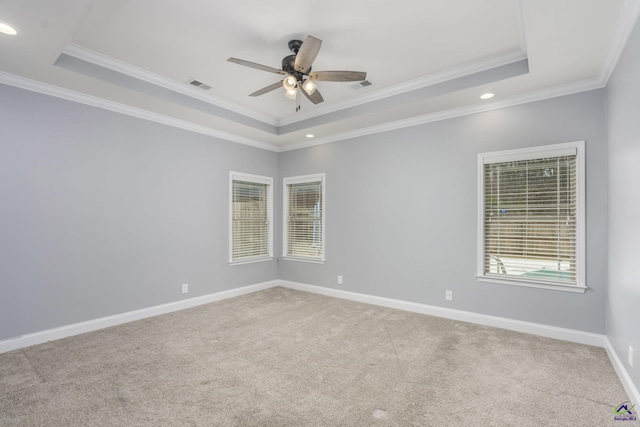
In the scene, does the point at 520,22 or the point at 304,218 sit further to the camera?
the point at 304,218

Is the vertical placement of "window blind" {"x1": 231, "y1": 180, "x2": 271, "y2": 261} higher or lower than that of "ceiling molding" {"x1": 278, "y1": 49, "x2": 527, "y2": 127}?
lower

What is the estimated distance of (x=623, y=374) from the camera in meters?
2.33

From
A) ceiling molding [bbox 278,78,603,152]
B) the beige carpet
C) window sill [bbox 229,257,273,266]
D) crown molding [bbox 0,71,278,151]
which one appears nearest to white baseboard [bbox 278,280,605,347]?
the beige carpet

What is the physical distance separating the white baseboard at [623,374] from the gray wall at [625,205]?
0.05m

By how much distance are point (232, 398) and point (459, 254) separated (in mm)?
3041

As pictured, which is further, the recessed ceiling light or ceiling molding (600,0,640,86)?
the recessed ceiling light

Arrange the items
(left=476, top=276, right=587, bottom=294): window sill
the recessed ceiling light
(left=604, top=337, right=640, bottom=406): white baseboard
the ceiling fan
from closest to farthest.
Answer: (left=604, top=337, right=640, bottom=406): white baseboard → the recessed ceiling light → the ceiling fan → (left=476, top=276, right=587, bottom=294): window sill

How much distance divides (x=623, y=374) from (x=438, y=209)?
2.26m

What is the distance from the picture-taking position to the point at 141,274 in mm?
3922

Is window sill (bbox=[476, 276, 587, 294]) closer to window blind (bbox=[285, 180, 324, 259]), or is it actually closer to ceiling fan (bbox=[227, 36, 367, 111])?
window blind (bbox=[285, 180, 324, 259])

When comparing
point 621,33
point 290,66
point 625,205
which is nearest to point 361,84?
point 290,66

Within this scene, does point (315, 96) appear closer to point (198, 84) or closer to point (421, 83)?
point (421, 83)

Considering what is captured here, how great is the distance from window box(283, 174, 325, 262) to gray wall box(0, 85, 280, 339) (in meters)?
1.28

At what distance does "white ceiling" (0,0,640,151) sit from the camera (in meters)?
2.26
